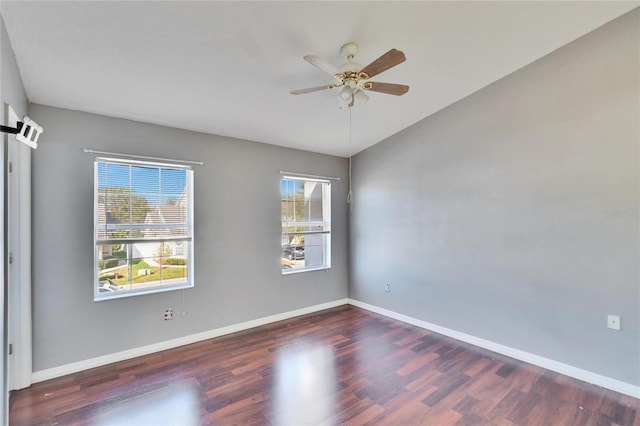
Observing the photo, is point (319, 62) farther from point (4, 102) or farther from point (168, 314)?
point (168, 314)

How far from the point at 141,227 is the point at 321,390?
2408 mm

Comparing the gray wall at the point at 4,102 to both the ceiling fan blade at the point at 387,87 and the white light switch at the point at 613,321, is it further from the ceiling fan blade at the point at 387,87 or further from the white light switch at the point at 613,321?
the white light switch at the point at 613,321

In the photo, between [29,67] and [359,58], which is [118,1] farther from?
[359,58]

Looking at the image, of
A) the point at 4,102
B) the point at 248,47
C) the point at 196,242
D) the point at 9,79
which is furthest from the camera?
the point at 196,242

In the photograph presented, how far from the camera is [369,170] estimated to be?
4586mm

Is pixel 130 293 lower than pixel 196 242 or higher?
lower

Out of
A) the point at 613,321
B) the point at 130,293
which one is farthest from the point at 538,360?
the point at 130,293

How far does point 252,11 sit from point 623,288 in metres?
3.58

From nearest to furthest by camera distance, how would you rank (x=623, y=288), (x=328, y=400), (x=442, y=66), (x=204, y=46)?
(x=204, y=46), (x=328, y=400), (x=623, y=288), (x=442, y=66)

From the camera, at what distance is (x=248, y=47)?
7.30 feet

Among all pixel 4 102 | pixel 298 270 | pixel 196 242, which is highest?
pixel 4 102

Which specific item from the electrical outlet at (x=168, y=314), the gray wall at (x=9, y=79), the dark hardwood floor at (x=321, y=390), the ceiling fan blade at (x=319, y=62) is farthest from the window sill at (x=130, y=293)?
the ceiling fan blade at (x=319, y=62)

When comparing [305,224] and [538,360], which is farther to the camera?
[305,224]

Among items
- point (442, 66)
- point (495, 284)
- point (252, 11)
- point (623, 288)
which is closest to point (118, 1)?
point (252, 11)
